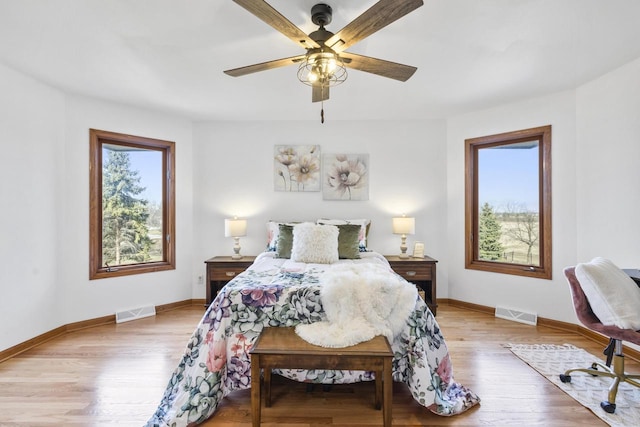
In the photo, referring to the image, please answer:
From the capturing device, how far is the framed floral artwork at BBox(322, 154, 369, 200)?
13.4 feet

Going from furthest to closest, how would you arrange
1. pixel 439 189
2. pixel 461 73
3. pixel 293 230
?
pixel 439 189 < pixel 293 230 < pixel 461 73

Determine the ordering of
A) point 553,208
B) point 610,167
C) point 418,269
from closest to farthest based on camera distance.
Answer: point 610,167
point 553,208
point 418,269

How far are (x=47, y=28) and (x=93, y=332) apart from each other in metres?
2.81

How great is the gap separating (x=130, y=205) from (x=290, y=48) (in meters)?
2.80

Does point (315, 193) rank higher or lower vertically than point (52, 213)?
higher

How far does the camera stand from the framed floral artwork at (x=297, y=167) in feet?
13.4

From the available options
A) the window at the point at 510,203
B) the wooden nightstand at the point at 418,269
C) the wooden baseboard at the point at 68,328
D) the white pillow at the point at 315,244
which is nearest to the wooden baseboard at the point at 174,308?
the wooden baseboard at the point at 68,328

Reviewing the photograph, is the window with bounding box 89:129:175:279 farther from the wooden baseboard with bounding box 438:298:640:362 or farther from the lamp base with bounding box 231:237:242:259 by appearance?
the wooden baseboard with bounding box 438:298:640:362

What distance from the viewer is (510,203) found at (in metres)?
3.71

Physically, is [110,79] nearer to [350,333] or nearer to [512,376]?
[350,333]

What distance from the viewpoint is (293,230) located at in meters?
3.38

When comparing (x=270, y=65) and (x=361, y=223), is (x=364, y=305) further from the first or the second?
(x=361, y=223)

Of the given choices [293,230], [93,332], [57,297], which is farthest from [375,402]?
[57,297]

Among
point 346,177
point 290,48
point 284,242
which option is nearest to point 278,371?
point 284,242
